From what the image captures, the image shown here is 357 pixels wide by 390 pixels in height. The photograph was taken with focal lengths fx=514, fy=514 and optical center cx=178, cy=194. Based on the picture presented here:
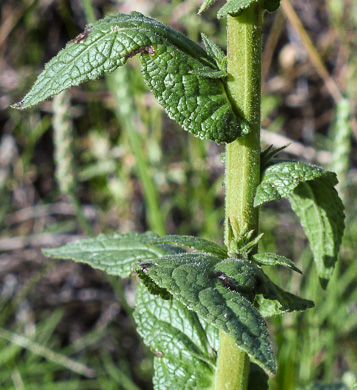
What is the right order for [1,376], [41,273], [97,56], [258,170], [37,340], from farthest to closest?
[41,273], [37,340], [1,376], [258,170], [97,56]

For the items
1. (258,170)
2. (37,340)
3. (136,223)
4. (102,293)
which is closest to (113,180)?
(136,223)

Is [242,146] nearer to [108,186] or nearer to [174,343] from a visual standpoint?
[174,343]

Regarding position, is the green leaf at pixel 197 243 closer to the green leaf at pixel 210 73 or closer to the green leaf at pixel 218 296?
the green leaf at pixel 218 296

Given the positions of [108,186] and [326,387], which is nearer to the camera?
[326,387]

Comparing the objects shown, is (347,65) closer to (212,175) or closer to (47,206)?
(212,175)

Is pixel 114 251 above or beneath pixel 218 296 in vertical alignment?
above

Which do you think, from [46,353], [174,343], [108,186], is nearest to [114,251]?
[174,343]

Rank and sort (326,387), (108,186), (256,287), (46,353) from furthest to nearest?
1. (108,186)
2. (46,353)
3. (326,387)
4. (256,287)

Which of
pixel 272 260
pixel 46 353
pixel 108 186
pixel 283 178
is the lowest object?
pixel 46 353
